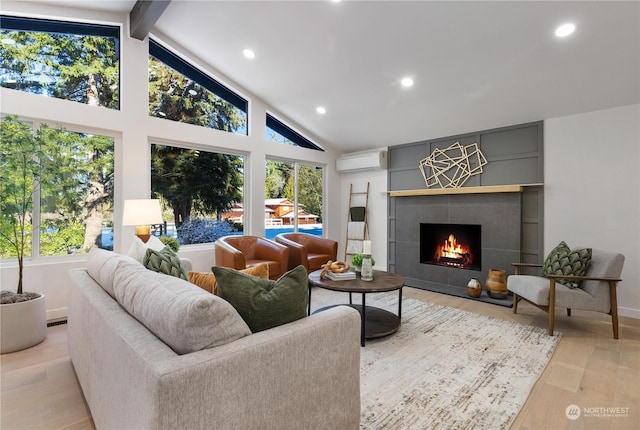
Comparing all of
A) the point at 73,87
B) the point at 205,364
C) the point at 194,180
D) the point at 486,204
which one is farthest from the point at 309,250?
the point at 205,364

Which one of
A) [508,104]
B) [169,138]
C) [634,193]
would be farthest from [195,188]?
[634,193]

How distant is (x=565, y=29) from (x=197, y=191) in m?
4.34

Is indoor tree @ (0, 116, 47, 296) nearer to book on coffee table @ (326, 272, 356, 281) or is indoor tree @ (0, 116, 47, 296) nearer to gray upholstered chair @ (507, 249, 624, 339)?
book on coffee table @ (326, 272, 356, 281)

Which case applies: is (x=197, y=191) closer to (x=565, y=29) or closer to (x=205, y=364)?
(x=205, y=364)

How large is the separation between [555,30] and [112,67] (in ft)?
14.9

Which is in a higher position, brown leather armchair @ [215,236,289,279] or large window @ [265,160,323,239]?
large window @ [265,160,323,239]

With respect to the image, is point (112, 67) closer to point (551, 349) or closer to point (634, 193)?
point (551, 349)

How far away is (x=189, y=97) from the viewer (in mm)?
4328

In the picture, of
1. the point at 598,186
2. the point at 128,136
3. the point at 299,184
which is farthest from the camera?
the point at 299,184

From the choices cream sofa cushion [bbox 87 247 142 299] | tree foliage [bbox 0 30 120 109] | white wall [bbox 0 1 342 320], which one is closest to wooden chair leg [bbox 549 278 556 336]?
cream sofa cushion [bbox 87 247 142 299]

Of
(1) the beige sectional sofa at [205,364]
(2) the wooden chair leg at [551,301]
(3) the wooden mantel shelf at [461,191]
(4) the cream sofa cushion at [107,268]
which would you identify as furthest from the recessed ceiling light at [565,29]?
(4) the cream sofa cushion at [107,268]

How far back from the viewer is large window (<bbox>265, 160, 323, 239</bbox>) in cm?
518

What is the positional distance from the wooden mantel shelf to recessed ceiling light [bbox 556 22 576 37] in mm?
1723

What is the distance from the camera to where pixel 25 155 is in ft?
8.59
